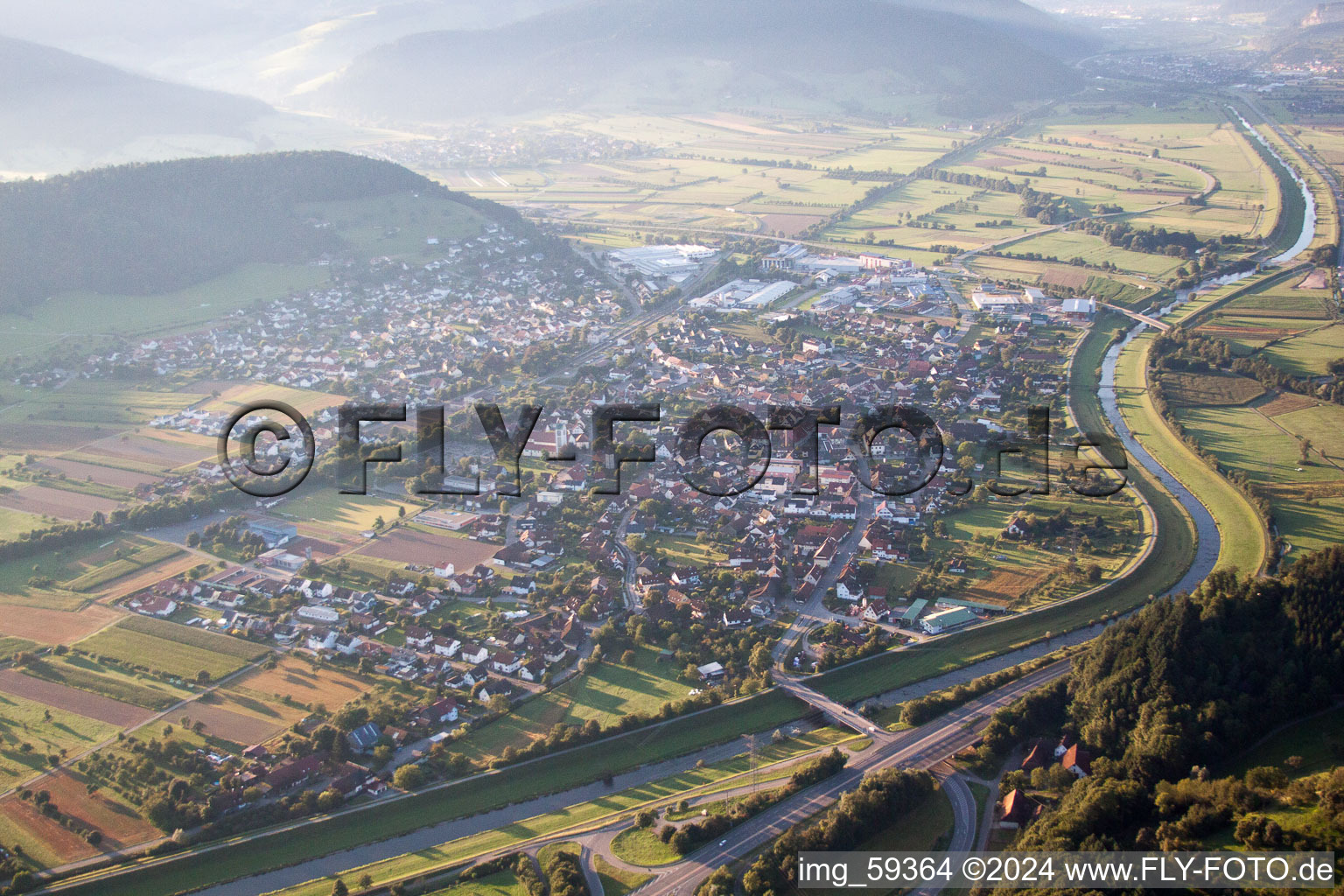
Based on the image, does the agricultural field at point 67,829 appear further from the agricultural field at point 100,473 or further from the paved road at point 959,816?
the agricultural field at point 100,473

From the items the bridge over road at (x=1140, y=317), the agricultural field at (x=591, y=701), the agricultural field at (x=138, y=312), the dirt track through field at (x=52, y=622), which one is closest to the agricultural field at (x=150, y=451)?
the dirt track through field at (x=52, y=622)

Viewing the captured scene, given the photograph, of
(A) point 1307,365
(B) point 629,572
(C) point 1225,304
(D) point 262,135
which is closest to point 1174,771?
(B) point 629,572

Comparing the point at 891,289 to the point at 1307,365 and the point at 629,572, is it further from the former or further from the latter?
the point at 629,572

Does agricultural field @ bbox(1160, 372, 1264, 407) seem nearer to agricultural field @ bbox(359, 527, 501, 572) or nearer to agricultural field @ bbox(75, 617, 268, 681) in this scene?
agricultural field @ bbox(359, 527, 501, 572)

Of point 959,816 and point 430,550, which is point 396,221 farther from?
point 959,816

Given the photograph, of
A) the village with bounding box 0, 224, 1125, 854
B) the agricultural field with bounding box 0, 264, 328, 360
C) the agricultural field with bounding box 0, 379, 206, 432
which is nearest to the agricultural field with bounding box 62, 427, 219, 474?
the village with bounding box 0, 224, 1125, 854

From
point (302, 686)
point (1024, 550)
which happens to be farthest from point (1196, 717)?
point (302, 686)

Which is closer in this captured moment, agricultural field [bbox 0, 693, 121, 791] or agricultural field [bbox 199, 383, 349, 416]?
agricultural field [bbox 0, 693, 121, 791]
